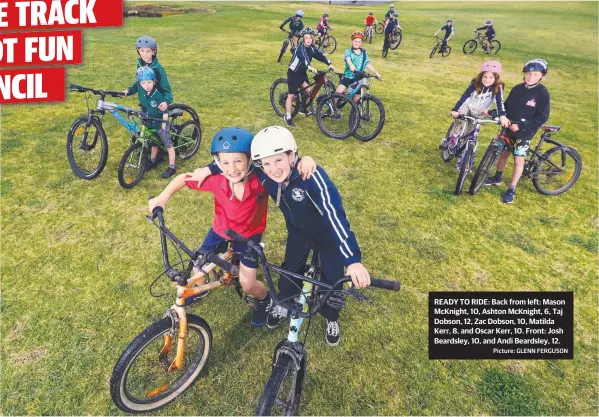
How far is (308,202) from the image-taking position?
290cm

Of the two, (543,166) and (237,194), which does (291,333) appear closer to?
(237,194)

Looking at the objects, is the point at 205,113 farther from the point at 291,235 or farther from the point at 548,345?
the point at 548,345

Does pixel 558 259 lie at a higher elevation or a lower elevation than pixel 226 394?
higher

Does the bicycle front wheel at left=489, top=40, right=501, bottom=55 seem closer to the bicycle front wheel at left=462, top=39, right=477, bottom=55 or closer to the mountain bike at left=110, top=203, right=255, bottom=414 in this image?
the bicycle front wheel at left=462, top=39, right=477, bottom=55

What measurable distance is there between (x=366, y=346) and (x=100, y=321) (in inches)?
126

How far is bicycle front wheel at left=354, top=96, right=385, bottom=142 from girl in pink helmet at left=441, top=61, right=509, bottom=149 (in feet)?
6.26

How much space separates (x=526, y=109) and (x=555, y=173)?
5.63ft

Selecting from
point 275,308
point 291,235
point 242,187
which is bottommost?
point 275,308

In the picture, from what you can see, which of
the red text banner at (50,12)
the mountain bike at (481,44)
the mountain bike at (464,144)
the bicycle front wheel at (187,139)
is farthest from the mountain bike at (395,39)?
the bicycle front wheel at (187,139)

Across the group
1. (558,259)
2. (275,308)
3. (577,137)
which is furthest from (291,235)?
(577,137)

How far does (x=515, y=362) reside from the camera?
382 cm

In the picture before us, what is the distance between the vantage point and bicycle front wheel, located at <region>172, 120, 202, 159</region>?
6.90 meters

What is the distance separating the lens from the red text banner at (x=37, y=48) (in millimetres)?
9766

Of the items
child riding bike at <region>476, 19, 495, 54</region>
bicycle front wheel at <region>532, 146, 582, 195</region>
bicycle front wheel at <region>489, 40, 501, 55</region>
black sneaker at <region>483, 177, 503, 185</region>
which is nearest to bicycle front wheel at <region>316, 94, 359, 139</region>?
black sneaker at <region>483, 177, 503, 185</region>
